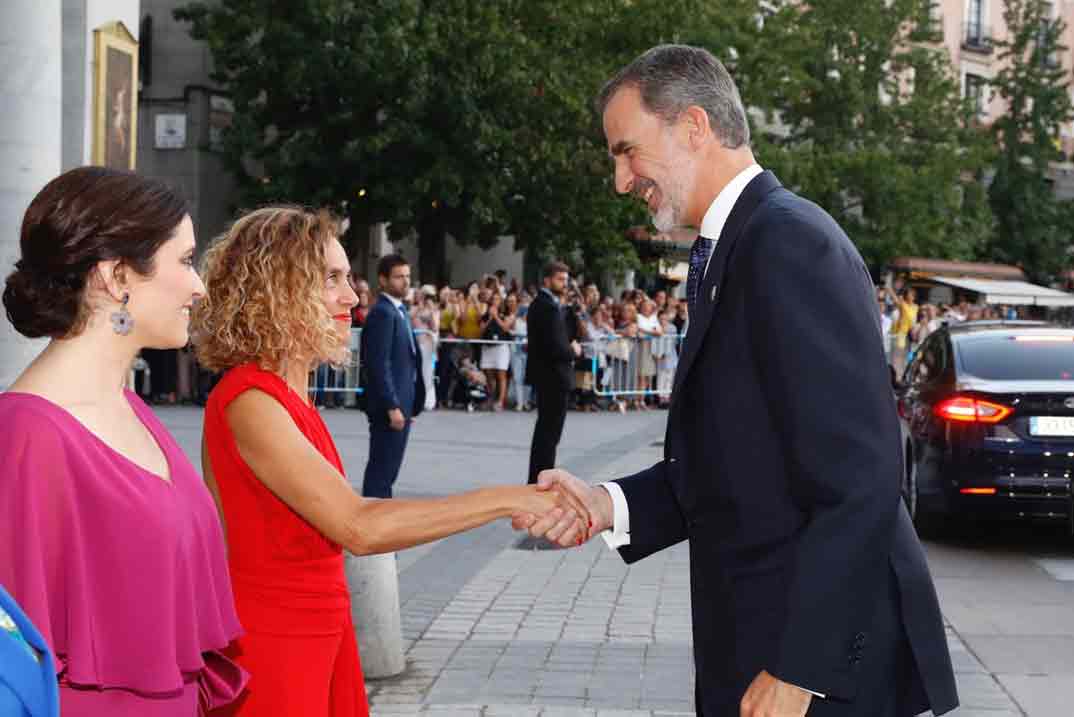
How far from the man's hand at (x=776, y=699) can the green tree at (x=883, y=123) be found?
39.9 metres

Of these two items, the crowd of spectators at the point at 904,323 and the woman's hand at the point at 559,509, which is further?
the crowd of spectators at the point at 904,323

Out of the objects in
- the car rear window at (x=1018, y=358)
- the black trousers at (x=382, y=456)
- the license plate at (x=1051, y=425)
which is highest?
the car rear window at (x=1018, y=358)

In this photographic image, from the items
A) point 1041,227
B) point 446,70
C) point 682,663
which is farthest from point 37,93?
point 1041,227

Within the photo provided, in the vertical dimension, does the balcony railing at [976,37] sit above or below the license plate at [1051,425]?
above

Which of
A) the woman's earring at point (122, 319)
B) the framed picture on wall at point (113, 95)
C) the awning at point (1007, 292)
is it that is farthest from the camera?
the awning at point (1007, 292)

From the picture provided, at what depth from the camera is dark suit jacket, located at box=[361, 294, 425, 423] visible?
10.8 metres

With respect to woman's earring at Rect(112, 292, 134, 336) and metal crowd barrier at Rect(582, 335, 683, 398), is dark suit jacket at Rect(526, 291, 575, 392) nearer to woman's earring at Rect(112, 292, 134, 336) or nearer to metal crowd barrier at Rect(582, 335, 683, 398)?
woman's earring at Rect(112, 292, 134, 336)

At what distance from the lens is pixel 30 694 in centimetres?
200

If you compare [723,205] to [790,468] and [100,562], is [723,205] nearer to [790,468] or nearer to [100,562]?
[790,468]

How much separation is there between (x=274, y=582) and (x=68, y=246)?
1099 mm

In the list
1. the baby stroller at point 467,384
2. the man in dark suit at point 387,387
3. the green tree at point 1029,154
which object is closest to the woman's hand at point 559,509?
the man in dark suit at point 387,387

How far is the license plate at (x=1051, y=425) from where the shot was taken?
35.1 feet

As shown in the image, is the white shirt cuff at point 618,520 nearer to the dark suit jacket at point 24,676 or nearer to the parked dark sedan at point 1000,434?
the dark suit jacket at point 24,676

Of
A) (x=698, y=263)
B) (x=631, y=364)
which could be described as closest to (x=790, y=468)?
(x=698, y=263)
